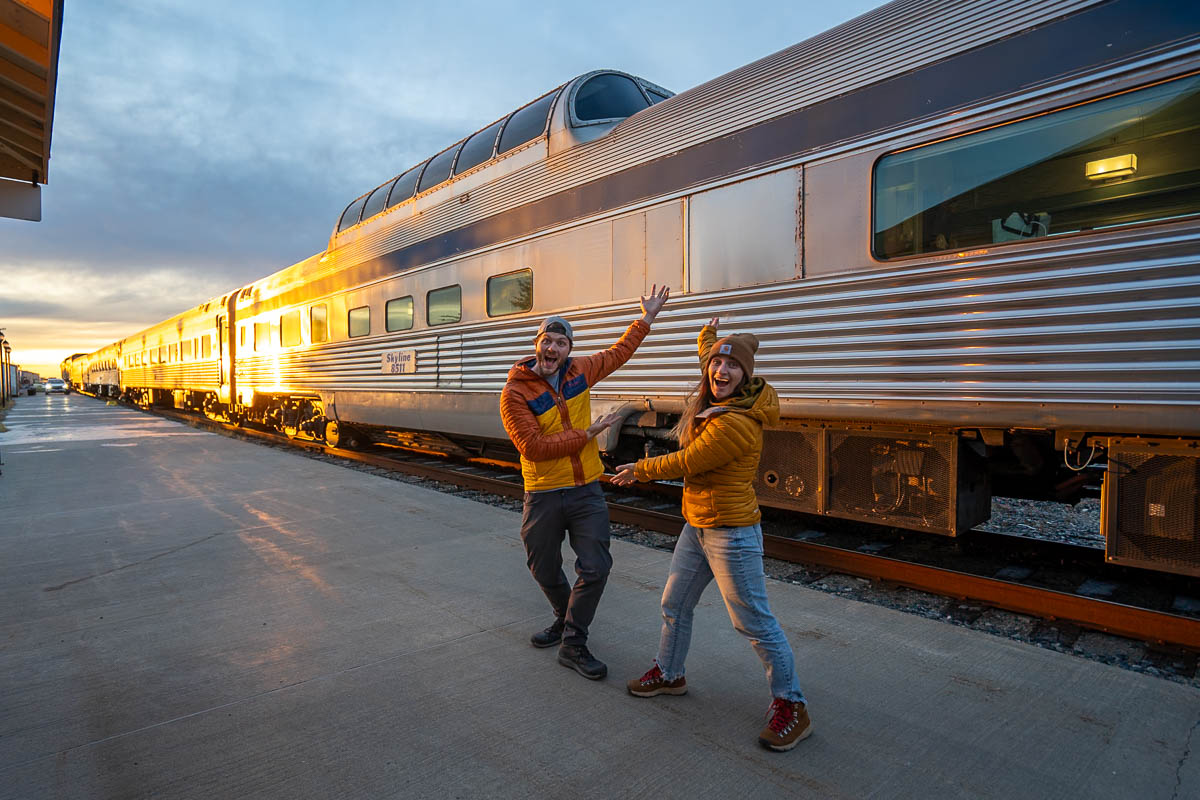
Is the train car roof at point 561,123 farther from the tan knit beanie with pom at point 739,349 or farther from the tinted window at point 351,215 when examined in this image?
the tan knit beanie with pom at point 739,349

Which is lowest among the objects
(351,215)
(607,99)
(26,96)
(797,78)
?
(797,78)

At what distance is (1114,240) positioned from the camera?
355 centimetres

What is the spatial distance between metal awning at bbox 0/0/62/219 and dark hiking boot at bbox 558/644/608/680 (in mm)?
5010

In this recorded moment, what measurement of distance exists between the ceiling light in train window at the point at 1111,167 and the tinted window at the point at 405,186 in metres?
8.09

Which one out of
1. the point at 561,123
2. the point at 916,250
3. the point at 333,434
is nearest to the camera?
the point at 916,250

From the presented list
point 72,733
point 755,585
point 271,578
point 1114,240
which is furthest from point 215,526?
point 1114,240

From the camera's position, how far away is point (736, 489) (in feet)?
8.78

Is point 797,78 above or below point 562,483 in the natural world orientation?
above

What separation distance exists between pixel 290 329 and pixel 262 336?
214cm

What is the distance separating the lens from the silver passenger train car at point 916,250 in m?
3.52

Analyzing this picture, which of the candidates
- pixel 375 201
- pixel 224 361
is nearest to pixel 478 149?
pixel 375 201

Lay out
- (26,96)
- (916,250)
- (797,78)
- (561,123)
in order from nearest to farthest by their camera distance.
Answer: (916,250) < (797,78) < (26,96) < (561,123)

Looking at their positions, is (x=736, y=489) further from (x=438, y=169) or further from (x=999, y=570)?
(x=438, y=169)

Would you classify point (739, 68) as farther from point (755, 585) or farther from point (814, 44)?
point (755, 585)
